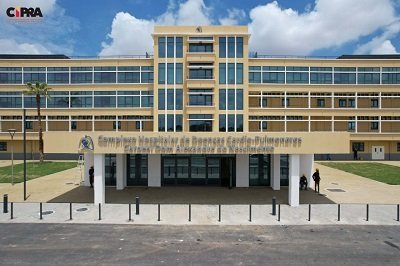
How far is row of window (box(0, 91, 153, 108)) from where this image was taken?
48.4m

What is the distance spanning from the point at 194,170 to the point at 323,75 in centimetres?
3464

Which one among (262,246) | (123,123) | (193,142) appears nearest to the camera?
(262,246)

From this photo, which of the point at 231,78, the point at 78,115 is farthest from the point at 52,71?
the point at 231,78

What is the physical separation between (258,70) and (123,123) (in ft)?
78.3

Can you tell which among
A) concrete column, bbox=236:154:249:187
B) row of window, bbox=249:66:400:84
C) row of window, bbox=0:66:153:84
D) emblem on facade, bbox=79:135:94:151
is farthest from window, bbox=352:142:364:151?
emblem on facade, bbox=79:135:94:151

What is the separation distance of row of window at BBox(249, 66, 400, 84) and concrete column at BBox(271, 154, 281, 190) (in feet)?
90.2

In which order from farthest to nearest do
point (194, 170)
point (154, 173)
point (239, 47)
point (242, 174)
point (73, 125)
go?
point (73, 125) < point (239, 47) < point (194, 170) < point (154, 173) < point (242, 174)

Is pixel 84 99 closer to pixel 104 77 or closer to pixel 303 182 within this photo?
pixel 104 77

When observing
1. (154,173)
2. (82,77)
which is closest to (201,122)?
(154,173)

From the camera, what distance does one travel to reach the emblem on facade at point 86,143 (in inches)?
727

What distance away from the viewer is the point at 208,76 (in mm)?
44125

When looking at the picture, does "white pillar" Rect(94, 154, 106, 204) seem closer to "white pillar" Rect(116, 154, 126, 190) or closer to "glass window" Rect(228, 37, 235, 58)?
"white pillar" Rect(116, 154, 126, 190)

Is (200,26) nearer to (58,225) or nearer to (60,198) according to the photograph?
(60,198)

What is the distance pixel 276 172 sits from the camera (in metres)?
24.5
